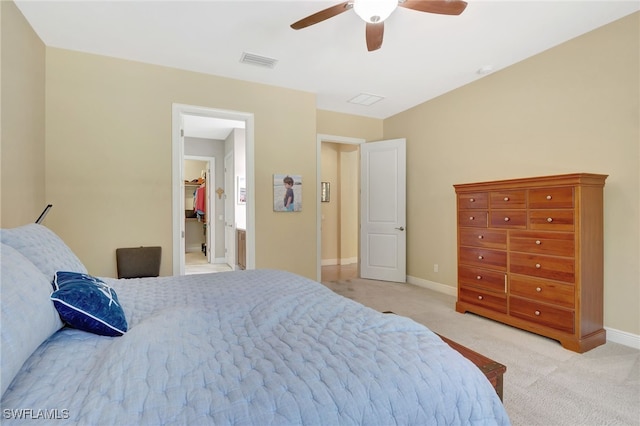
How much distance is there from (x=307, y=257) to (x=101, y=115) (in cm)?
290

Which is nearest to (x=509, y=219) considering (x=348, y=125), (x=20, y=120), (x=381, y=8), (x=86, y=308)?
(x=381, y=8)

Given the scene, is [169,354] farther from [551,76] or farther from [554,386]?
[551,76]

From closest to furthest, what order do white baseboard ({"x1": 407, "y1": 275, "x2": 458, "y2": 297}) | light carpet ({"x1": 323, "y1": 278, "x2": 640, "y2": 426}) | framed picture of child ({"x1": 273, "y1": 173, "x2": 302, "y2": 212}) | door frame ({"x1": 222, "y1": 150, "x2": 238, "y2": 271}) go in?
light carpet ({"x1": 323, "y1": 278, "x2": 640, "y2": 426}), framed picture of child ({"x1": 273, "y1": 173, "x2": 302, "y2": 212}), white baseboard ({"x1": 407, "y1": 275, "x2": 458, "y2": 297}), door frame ({"x1": 222, "y1": 150, "x2": 238, "y2": 271})

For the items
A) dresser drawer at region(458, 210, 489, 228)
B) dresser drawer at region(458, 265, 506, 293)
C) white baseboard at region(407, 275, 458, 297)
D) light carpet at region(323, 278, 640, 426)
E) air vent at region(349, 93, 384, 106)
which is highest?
air vent at region(349, 93, 384, 106)

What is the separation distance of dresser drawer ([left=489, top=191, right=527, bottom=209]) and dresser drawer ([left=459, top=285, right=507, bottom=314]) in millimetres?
909

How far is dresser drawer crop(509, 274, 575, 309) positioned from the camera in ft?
8.54

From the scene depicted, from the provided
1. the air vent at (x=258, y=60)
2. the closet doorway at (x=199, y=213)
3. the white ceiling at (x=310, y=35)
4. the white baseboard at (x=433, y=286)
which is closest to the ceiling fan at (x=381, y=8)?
the white ceiling at (x=310, y=35)

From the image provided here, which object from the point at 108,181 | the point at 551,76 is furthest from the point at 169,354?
the point at 551,76

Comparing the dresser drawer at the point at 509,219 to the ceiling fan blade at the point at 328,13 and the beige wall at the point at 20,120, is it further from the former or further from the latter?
the beige wall at the point at 20,120

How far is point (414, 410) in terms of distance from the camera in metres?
0.82

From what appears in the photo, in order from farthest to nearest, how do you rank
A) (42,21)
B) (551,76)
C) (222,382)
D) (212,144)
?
(212,144), (551,76), (42,21), (222,382)

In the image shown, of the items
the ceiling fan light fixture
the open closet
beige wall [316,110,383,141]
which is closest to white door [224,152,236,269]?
the open closet

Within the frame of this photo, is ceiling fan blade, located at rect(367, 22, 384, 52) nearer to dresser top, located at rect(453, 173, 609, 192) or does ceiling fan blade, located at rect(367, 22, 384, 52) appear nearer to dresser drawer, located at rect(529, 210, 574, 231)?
dresser top, located at rect(453, 173, 609, 192)

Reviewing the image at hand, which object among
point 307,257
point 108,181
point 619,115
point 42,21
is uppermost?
point 42,21
